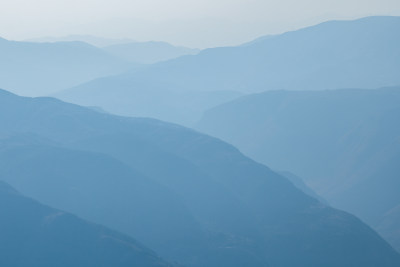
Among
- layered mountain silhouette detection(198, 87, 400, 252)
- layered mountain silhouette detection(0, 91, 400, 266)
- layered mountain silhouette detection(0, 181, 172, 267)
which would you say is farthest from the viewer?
layered mountain silhouette detection(198, 87, 400, 252)

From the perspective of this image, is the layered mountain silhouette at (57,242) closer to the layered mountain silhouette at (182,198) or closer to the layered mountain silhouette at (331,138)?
the layered mountain silhouette at (182,198)

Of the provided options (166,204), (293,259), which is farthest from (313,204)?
(166,204)

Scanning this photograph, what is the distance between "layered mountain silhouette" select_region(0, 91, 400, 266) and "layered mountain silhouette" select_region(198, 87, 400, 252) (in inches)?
982

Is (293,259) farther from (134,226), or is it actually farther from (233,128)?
(233,128)

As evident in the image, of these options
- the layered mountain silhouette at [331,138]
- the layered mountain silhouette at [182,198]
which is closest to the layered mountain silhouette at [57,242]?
the layered mountain silhouette at [182,198]

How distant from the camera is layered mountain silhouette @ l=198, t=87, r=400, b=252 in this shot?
114 m

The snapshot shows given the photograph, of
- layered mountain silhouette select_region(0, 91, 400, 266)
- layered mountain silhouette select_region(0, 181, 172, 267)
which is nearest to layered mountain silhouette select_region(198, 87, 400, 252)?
layered mountain silhouette select_region(0, 91, 400, 266)

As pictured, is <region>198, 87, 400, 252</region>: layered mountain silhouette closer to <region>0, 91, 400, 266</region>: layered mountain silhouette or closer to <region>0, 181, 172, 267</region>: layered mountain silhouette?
<region>0, 91, 400, 266</region>: layered mountain silhouette

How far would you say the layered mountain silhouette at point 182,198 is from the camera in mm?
67688

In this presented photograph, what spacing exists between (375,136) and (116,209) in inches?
3080

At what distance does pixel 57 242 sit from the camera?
55156 millimetres

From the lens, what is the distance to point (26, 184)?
70312mm

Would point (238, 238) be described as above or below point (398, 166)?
below

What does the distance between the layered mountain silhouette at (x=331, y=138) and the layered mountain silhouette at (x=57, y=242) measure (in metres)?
54.5
